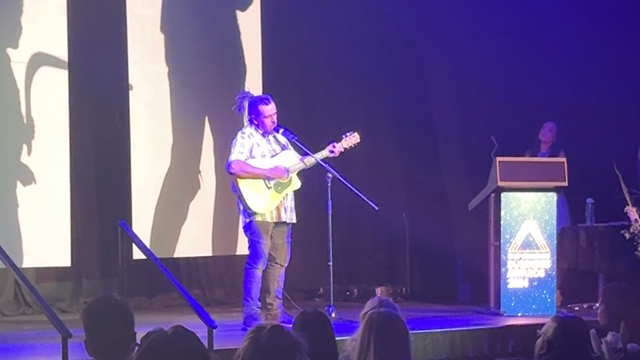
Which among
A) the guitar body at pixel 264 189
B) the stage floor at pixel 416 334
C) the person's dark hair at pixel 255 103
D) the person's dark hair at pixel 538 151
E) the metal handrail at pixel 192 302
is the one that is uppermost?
the person's dark hair at pixel 255 103

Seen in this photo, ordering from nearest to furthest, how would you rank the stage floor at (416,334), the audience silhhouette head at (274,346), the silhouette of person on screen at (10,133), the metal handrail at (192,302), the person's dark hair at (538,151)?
the audience silhhouette head at (274,346) → the metal handrail at (192,302) → the stage floor at (416,334) → the silhouette of person on screen at (10,133) → the person's dark hair at (538,151)

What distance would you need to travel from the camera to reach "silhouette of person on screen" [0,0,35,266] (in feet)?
22.9

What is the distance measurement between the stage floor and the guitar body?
85 cm

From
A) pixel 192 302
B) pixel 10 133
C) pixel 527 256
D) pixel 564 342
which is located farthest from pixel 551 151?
pixel 564 342

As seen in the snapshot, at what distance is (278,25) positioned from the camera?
8.64 meters

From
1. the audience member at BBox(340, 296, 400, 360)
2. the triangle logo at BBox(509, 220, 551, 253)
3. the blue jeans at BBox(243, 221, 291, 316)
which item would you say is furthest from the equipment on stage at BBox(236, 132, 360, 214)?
the audience member at BBox(340, 296, 400, 360)

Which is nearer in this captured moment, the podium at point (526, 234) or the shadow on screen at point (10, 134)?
the podium at point (526, 234)

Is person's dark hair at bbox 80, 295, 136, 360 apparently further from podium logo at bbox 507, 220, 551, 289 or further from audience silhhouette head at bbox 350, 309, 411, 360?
podium logo at bbox 507, 220, 551, 289

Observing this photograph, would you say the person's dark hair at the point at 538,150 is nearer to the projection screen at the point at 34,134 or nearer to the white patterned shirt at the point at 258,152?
the white patterned shirt at the point at 258,152

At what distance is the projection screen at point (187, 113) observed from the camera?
7.61 metres

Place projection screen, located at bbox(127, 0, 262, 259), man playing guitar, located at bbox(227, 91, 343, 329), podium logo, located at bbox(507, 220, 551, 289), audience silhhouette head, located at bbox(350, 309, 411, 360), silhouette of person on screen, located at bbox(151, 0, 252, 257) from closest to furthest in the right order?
audience silhhouette head, located at bbox(350, 309, 411, 360) → man playing guitar, located at bbox(227, 91, 343, 329) → podium logo, located at bbox(507, 220, 551, 289) → projection screen, located at bbox(127, 0, 262, 259) → silhouette of person on screen, located at bbox(151, 0, 252, 257)

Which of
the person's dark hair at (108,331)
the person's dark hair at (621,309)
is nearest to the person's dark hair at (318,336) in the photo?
the person's dark hair at (108,331)

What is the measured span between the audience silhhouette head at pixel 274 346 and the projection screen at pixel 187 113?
4.88 metres

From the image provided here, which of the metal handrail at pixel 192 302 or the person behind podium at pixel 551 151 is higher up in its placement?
the person behind podium at pixel 551 151
